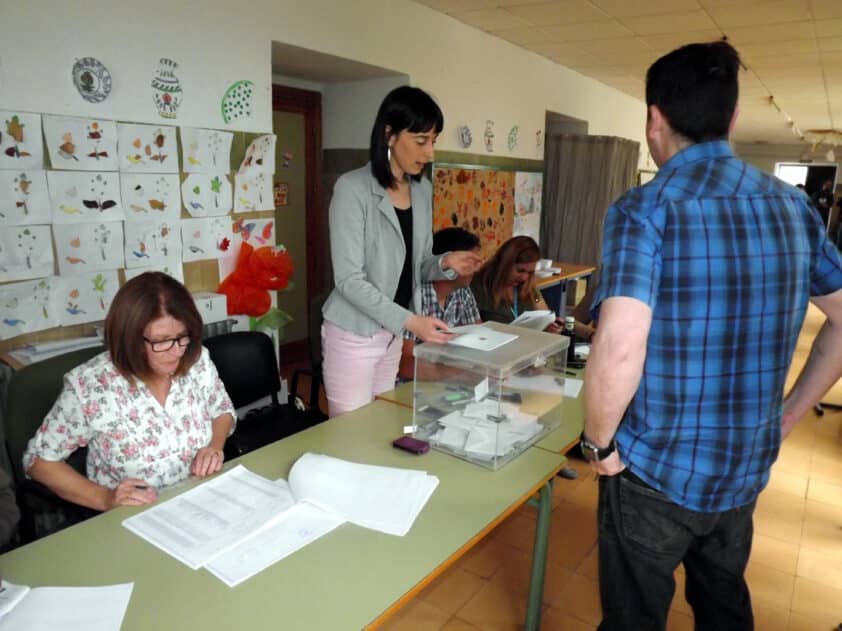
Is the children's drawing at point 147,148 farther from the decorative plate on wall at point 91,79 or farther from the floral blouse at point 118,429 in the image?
the floral blouse at point 118,429

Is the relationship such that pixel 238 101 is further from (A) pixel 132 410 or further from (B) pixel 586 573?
(B) pixel 586 573

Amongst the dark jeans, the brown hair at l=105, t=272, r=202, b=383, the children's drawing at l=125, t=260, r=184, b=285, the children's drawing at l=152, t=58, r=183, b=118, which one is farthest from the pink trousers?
the children's drawing at l=152, t=58, r=183, b=118

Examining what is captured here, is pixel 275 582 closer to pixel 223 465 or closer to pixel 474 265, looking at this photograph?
pixel 223 465

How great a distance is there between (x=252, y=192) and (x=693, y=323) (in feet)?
7.49

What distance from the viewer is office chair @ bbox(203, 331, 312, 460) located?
229 cm

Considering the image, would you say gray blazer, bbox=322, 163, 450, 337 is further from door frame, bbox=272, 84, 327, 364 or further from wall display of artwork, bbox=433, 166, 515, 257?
wall display of artwork, bbox=433, 166, 515, 257

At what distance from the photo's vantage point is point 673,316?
3.45 ft

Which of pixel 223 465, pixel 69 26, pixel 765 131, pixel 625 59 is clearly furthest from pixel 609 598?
pixel 765 131

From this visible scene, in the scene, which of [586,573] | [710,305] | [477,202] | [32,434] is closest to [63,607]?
[32,434]

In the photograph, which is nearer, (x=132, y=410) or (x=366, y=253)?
(x=132, y=410)

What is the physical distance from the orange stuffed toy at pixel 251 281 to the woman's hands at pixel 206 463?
138 centimetres

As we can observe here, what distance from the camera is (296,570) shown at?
110 cm

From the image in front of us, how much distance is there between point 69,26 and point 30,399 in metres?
1.30

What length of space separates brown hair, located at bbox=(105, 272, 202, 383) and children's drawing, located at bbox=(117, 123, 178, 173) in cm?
104
